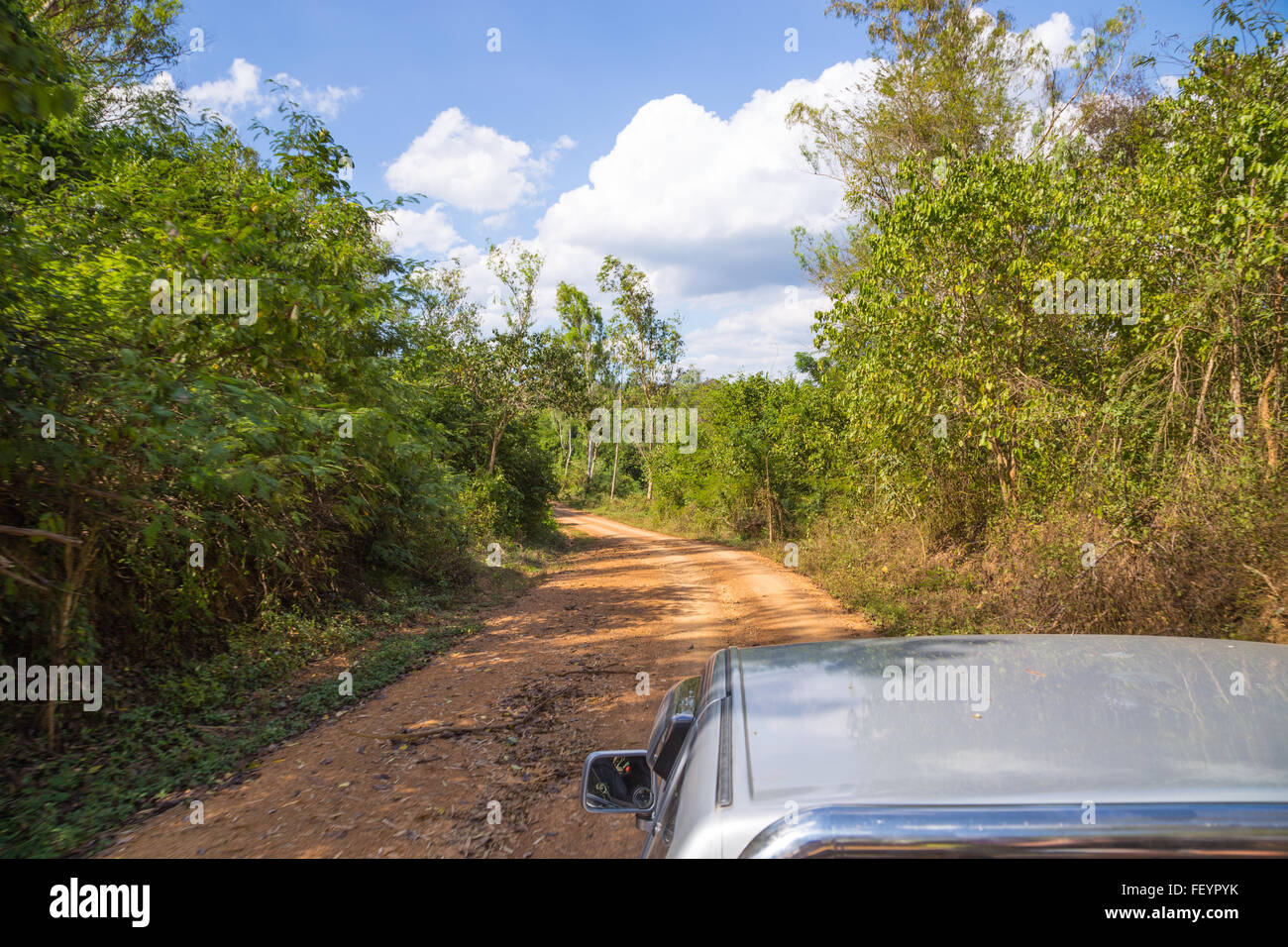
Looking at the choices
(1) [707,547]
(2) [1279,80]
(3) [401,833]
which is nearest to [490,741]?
(3) [401,833]

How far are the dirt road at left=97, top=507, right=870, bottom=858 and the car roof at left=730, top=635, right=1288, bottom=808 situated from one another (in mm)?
2685

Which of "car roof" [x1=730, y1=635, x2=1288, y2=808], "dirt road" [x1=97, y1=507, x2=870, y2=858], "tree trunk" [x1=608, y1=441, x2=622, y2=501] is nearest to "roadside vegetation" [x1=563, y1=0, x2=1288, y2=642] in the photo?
"dirt road" [x1=97, y1=507, x2=870, y2=858]

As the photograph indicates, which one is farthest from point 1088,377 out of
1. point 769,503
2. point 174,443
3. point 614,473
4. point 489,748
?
point 614,473

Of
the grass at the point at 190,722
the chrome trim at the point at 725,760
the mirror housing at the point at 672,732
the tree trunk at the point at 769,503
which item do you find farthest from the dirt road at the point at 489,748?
the tree trunk at the point at 769,503

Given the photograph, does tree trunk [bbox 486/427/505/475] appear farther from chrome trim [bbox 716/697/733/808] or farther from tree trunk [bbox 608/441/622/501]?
tree trunk [bbox 608/441/622/501]

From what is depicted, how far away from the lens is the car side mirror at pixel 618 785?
2123 mm

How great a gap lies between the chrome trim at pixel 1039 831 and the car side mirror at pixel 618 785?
964 millimetres

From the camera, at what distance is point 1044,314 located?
9359mm

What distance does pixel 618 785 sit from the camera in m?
2.29

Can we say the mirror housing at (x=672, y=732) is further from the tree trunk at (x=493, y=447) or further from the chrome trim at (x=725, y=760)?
the tree trunk at (x=493, y=447)

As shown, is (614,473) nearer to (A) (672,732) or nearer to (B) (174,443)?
(B) (174,443)

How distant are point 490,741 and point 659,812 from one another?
4.24 m

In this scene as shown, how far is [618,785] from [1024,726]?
128 centimetres
